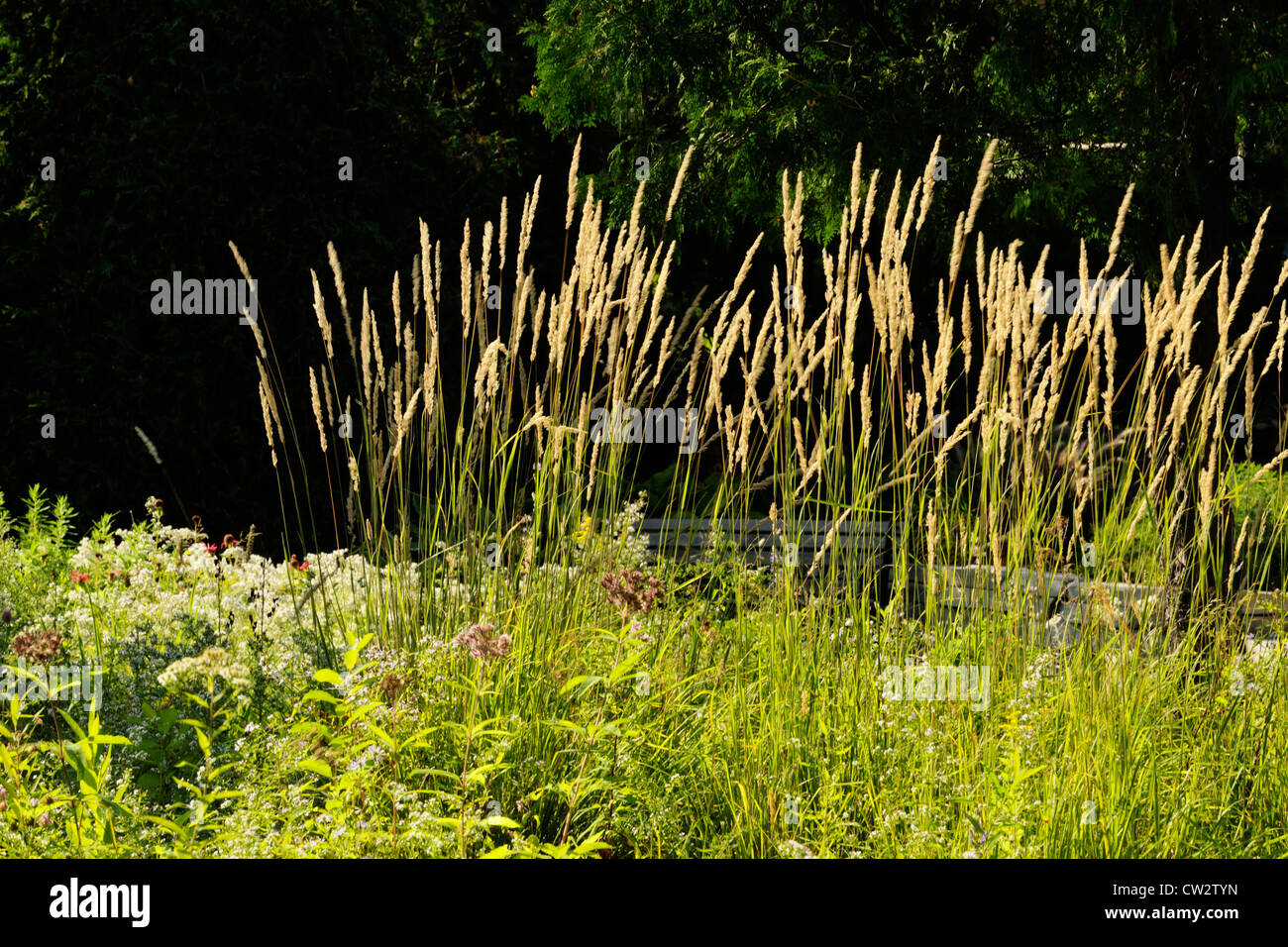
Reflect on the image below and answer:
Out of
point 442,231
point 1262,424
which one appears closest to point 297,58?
point 442,231

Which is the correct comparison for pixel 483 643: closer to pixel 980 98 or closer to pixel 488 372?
pixel 488 372

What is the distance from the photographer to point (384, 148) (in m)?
6.33

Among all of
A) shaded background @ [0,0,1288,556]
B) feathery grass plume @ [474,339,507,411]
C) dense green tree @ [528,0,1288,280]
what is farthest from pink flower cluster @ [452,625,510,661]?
dense green tree @ [528,0,1288,280]

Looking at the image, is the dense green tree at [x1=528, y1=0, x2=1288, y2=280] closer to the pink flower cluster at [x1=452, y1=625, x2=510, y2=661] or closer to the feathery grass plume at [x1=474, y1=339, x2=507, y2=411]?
the feathery grass plume at [x1=474, y1=339, x2=507, y2=411]

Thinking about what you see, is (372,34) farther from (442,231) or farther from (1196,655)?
(1196,655)

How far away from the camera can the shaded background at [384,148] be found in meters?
4.84

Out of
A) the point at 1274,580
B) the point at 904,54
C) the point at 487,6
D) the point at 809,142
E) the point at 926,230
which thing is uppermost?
the point at 487,6

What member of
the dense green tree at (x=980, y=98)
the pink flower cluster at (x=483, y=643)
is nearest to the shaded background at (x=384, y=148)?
the dense green tree at (x=980, y=98)

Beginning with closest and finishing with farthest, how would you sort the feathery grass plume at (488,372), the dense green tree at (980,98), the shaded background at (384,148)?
the feathery grass plume at (488,372) → the dense green tree at (980,98) → the shaded background at (384,148)

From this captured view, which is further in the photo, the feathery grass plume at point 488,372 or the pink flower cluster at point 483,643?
the feathery grass plume at point 488,372

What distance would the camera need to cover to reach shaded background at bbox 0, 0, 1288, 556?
484cm

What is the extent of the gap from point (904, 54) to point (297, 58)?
10.0ft

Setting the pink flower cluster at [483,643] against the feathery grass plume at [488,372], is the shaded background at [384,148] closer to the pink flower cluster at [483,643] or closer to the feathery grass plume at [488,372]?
the feathery grass plume at [488,372]

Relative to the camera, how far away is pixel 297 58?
613 centimetres
